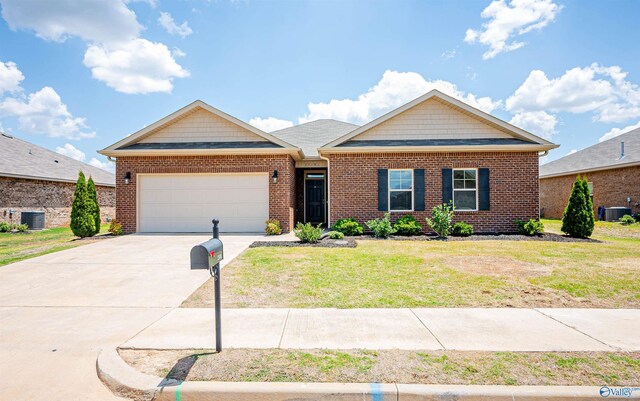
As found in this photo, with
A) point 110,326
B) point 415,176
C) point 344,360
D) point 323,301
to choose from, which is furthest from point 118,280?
point 415,176

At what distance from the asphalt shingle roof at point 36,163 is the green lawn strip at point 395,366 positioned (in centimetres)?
1816

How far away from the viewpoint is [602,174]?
2050 cm

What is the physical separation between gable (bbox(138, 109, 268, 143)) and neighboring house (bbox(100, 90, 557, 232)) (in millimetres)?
41

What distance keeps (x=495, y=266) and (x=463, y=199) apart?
6452 millimetres

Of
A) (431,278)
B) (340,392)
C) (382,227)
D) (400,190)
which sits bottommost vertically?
(340,392)

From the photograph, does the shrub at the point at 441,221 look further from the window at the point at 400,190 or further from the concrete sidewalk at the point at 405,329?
the concrete sidewalk at the point at 405,329

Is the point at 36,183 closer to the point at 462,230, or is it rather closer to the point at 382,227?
the point at 382,227

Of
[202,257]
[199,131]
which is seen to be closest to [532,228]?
[202,257]

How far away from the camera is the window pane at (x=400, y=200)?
531 inches

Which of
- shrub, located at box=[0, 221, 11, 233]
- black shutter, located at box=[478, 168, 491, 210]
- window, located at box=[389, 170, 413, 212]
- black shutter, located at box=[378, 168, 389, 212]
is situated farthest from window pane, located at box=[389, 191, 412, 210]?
shrub, located at box=[0, 221, 11, 233]

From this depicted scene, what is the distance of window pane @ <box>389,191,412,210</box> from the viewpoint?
13.5 metres

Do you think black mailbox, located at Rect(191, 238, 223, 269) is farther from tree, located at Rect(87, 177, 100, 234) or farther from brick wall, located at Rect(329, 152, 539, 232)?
tree, located at Rect(87, 177, 100, 234)

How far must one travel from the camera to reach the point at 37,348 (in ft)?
12.3

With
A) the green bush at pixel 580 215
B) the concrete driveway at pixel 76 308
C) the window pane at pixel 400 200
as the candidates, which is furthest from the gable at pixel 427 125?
the concrete driveway at pixel 76 308
